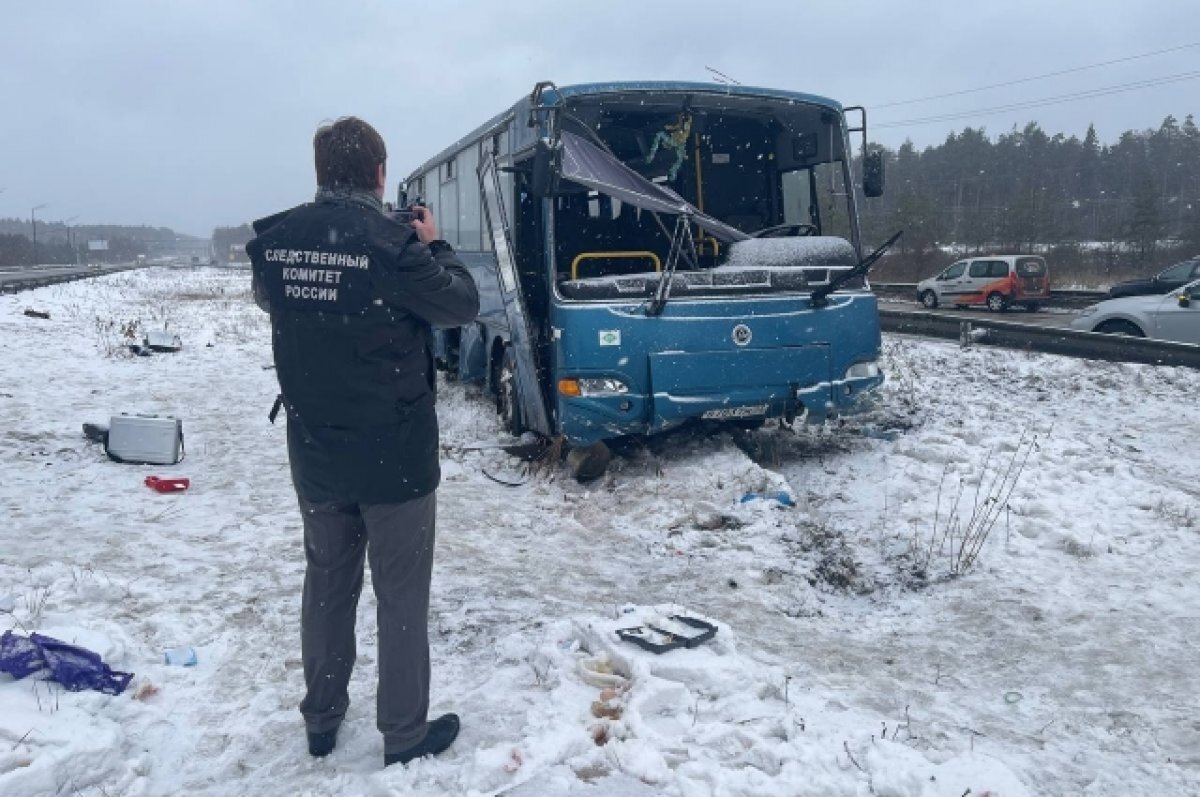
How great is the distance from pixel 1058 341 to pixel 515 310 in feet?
28.6

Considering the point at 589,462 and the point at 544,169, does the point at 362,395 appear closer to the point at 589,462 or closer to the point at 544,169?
the point at 544,169

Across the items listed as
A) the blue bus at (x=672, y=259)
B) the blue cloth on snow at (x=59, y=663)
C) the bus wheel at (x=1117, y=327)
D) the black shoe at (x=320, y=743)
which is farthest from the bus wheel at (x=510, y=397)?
the bus wheel at (x=1117, y=327)

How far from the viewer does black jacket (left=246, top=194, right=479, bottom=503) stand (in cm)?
287

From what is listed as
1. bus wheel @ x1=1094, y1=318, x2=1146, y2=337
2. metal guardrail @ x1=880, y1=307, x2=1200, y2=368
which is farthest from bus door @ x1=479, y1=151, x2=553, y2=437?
bus wheel @ x1=1094, y1=318, x2=1146, y2=337

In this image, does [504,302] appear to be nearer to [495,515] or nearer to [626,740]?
[495,515]

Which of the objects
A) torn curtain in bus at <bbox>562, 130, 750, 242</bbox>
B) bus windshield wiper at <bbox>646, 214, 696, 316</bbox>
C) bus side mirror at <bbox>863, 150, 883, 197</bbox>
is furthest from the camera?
bus side mirror at <bbox>863, 150, 883, 197</bbox>

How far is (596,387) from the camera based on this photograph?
6980 mm

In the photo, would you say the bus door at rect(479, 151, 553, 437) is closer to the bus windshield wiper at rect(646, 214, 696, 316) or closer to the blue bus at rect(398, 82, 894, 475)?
the blue bus at rect(398, 82, 894, 475)

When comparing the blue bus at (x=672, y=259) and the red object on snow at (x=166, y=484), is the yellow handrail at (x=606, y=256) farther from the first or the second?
the red object on snow at (x=166, y=484)

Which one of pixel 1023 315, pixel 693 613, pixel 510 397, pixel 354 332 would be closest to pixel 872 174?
pixel 510 397

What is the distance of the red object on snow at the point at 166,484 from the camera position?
6789mm

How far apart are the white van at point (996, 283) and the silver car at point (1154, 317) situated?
1359 centimetres

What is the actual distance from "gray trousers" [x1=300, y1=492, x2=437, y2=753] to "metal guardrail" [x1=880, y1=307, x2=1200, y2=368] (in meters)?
11.2

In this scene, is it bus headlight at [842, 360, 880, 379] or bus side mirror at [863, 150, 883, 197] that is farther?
bus side mirror at [863, 150, 883, 197]
